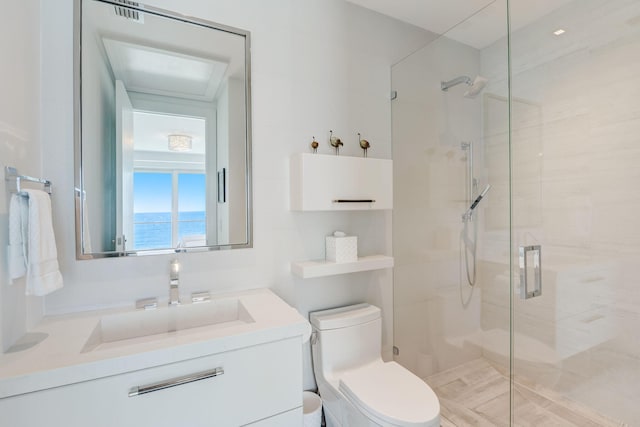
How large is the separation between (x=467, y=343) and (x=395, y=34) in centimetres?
201

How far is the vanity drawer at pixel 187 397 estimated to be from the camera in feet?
2.50

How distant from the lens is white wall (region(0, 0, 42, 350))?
2.89ft

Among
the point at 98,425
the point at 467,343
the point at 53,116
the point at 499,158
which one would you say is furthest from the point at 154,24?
the point at 467,343

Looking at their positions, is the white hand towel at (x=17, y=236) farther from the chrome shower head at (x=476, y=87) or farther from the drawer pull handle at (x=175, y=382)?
the chrome shower head at (x=476, y=87)

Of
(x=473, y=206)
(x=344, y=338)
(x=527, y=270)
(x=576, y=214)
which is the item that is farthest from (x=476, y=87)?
(x=344, y=338)

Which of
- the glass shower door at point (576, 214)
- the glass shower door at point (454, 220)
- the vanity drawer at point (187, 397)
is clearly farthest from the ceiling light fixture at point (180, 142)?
the glass shower door at point (576, 214)

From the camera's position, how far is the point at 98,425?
2.64ft

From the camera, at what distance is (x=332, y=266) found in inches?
60.0

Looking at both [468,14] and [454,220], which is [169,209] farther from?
[468,14]

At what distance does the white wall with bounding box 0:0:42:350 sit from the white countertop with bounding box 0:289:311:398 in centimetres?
10

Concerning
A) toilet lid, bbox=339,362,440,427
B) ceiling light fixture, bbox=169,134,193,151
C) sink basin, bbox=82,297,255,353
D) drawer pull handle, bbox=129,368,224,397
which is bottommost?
toilet lid, bbox=339,362,440,427

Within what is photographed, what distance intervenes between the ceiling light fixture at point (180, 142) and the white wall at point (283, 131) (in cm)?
31

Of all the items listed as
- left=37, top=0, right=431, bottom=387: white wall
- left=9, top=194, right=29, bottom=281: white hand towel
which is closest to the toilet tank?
left=37, top=0, right=431, bottom=387: white wall

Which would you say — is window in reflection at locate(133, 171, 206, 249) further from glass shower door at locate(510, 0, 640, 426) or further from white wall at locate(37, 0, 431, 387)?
glass shower door at locate(510, 0, 640, 426)
